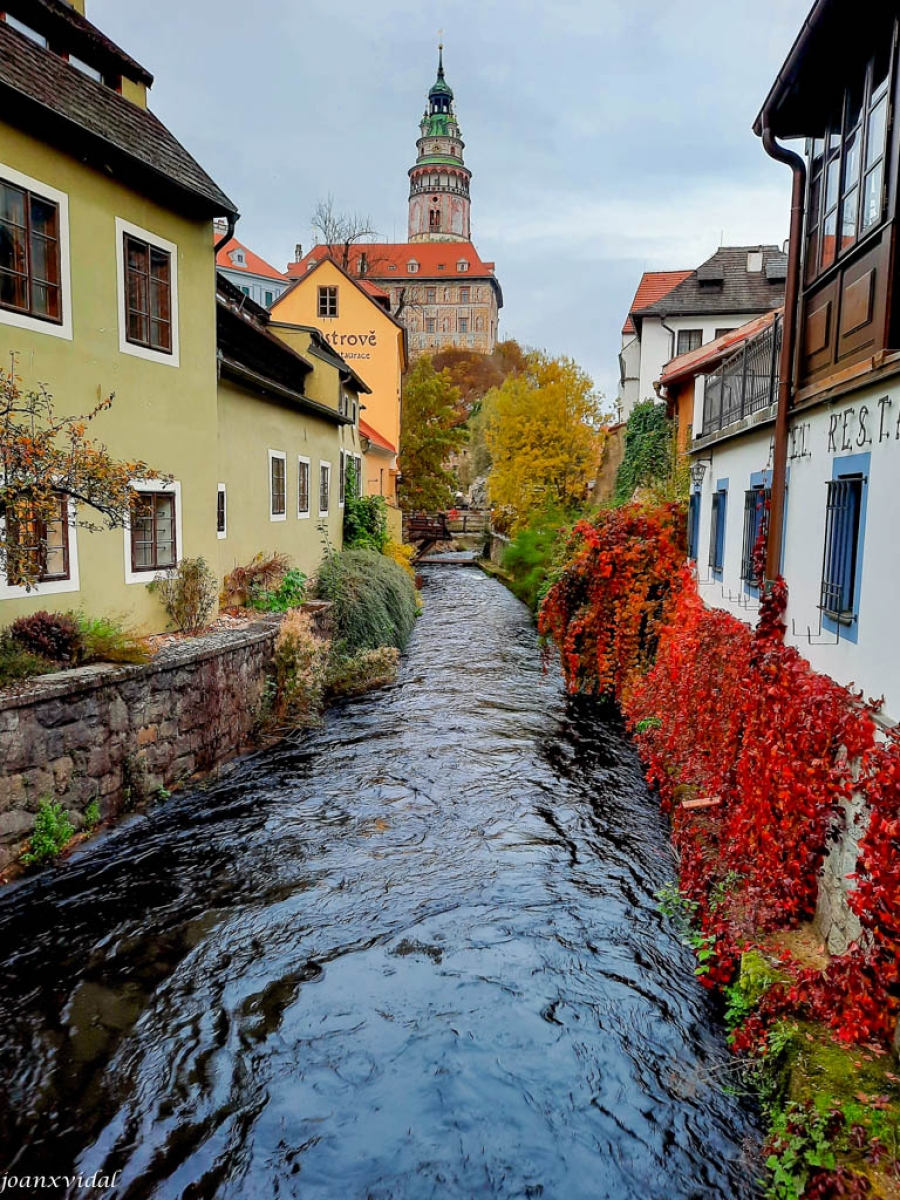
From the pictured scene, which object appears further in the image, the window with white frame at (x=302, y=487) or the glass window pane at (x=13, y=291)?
the window with white frame at (x=302, y=487)

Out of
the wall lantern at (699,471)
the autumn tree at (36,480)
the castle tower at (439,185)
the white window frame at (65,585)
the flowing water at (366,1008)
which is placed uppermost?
the castle tower at (439,185)

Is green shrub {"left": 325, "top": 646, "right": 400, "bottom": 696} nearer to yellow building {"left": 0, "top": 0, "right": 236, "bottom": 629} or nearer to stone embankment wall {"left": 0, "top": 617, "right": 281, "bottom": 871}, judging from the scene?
stone embankment wall {"left": 0, "top": 617, "right": 281, "bottom": 871}

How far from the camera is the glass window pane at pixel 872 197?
5840 millimetres

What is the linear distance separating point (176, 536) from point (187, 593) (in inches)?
32.0

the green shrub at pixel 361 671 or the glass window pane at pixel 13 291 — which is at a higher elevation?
the glass window pane at pixel 13 291

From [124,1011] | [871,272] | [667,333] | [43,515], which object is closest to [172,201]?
[43,515]

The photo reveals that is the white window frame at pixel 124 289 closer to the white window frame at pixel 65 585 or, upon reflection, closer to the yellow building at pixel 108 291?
the yellow building at pixel 108 291

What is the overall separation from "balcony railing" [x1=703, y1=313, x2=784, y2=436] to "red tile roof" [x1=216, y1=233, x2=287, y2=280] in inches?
2019

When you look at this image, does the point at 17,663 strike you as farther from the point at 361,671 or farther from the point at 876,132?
the point at 876,132

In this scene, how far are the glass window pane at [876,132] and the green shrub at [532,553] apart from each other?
21.2 meters

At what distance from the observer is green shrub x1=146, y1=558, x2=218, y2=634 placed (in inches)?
442

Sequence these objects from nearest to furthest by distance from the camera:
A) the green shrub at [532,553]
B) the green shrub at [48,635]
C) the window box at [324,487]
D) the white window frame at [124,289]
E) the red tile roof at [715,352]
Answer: the green shrub at [48,635], the white window frame at [124,289], the red tile roof at [715,352], the window box at [324,487], the green shrub at [532,553]

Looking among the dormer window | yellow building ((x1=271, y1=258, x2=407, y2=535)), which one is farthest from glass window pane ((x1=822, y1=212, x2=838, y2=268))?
yellow building ((x1=271, y1=258, x2=407, y2=535))

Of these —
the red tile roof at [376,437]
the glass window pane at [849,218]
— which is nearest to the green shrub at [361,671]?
the glass window pane at [849,218]
